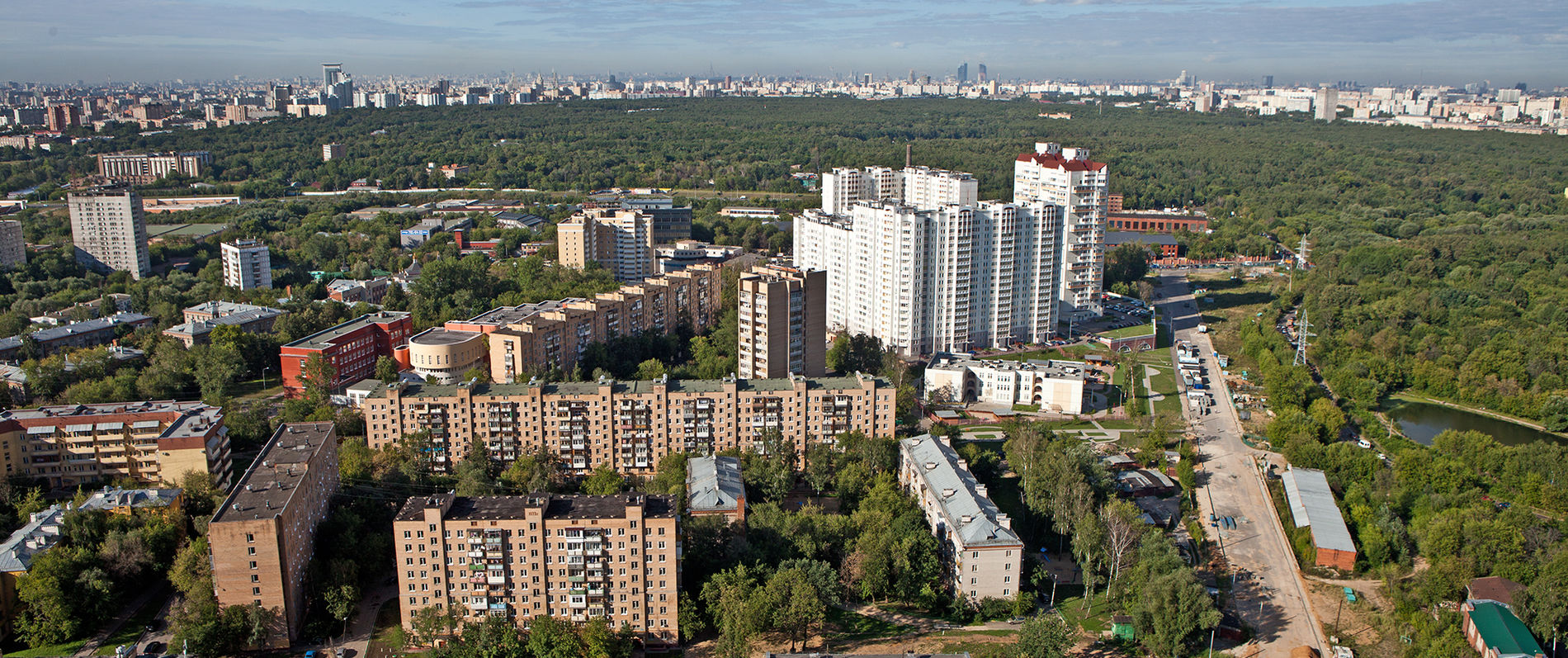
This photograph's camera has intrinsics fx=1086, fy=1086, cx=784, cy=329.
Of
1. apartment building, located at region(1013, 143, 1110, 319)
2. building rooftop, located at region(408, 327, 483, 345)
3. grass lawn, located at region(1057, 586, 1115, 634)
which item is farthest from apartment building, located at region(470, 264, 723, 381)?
grass lawn, located at region(1057, 586, 1115, 634)

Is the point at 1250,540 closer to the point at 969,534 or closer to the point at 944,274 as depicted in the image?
the point at 969,534

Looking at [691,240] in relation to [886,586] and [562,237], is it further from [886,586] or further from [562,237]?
[886,586]

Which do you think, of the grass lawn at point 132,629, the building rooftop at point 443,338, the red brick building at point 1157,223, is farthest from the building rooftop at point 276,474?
the red brick building at point 1157,223

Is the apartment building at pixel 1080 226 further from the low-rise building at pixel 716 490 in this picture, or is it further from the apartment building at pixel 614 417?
the low-rise building at pixel 716 490

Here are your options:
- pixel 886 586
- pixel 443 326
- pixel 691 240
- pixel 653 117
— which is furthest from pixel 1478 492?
pixel 653 117

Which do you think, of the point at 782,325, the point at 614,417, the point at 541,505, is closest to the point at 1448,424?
the point at 782,325

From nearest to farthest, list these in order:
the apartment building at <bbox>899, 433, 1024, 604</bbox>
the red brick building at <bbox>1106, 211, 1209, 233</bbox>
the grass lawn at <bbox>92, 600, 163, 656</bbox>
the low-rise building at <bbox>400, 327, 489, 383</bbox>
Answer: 1. the grass lawn at <bbox>92, 600, 163, 656</bbox>
2. the apartment building at <bbox>899, 433, 1024, 604</bbox>
3. the low-rise building at <bbox>400, 327, 489, 383</bbox>
4. the red brick building at <bbox>1106, 211, 1209, 233</bbox>

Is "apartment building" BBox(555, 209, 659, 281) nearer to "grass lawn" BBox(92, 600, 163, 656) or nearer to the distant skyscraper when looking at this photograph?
"grass lawn" BBox(92, 600, 163, 656)
